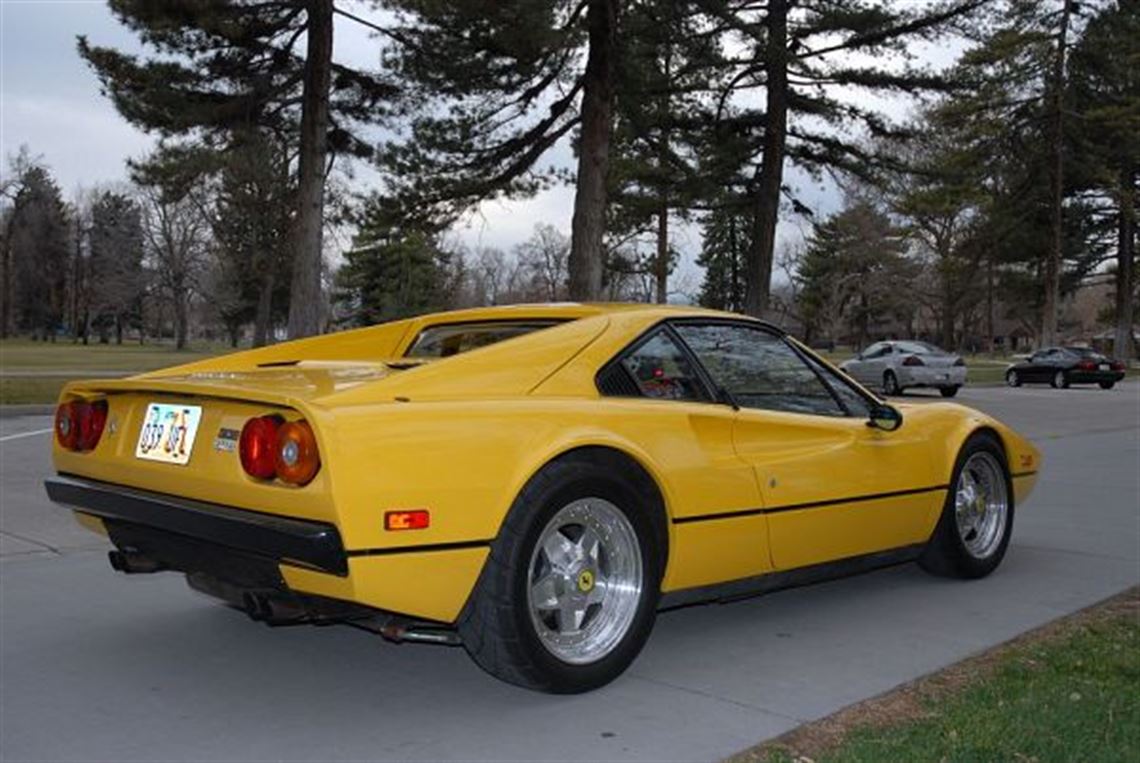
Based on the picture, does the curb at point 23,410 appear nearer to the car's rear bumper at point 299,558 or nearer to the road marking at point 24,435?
the road marking at point 24,435

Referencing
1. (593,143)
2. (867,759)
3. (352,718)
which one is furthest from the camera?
(593,143)

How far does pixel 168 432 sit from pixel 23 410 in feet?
49.7

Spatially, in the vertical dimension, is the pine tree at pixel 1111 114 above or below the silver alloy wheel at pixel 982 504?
above

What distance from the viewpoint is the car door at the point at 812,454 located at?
463 centimetres

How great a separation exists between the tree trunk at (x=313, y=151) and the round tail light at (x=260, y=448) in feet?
58.4

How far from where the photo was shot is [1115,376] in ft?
114

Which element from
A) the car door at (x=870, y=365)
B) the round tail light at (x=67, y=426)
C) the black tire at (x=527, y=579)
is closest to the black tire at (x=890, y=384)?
the car door at (x=870, y=365)

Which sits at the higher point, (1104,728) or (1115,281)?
(1115,281)

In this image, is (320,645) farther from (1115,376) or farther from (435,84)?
(1115,376)

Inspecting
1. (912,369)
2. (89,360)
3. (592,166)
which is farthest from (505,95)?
(89,360)

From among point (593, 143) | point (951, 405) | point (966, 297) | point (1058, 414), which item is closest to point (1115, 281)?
point (966, 297)

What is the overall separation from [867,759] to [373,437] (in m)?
1.84

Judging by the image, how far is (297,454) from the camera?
345 centimetres

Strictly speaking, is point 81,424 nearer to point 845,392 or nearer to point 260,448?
point 260,448
